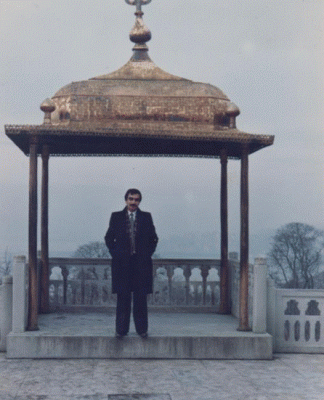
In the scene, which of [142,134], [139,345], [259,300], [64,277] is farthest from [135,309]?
[64,277]

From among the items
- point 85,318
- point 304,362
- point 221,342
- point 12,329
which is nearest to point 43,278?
point 85,318

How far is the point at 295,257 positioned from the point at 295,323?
42.9 feet

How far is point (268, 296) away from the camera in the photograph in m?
11.3

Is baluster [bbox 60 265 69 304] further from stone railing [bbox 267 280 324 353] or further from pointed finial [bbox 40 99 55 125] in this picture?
stone railing [bbox 267 280 324 353]

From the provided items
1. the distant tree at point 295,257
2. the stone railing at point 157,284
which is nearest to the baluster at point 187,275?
the stone railing at point 157,284

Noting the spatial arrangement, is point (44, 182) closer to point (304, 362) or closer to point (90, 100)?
point (90, 100)

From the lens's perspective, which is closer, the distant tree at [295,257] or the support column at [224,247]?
the support column at [224,247]

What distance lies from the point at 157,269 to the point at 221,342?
10.9ft

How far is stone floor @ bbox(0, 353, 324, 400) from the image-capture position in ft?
28.2

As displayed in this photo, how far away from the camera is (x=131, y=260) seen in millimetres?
10797

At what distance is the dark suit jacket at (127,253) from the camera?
422 inches

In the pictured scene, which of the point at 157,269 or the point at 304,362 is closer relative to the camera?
the point at 304,362

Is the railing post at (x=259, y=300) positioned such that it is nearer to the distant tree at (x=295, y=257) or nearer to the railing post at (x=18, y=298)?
the railing post at (x=18, y=298)

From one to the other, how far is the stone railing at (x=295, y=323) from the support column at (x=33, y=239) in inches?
121
